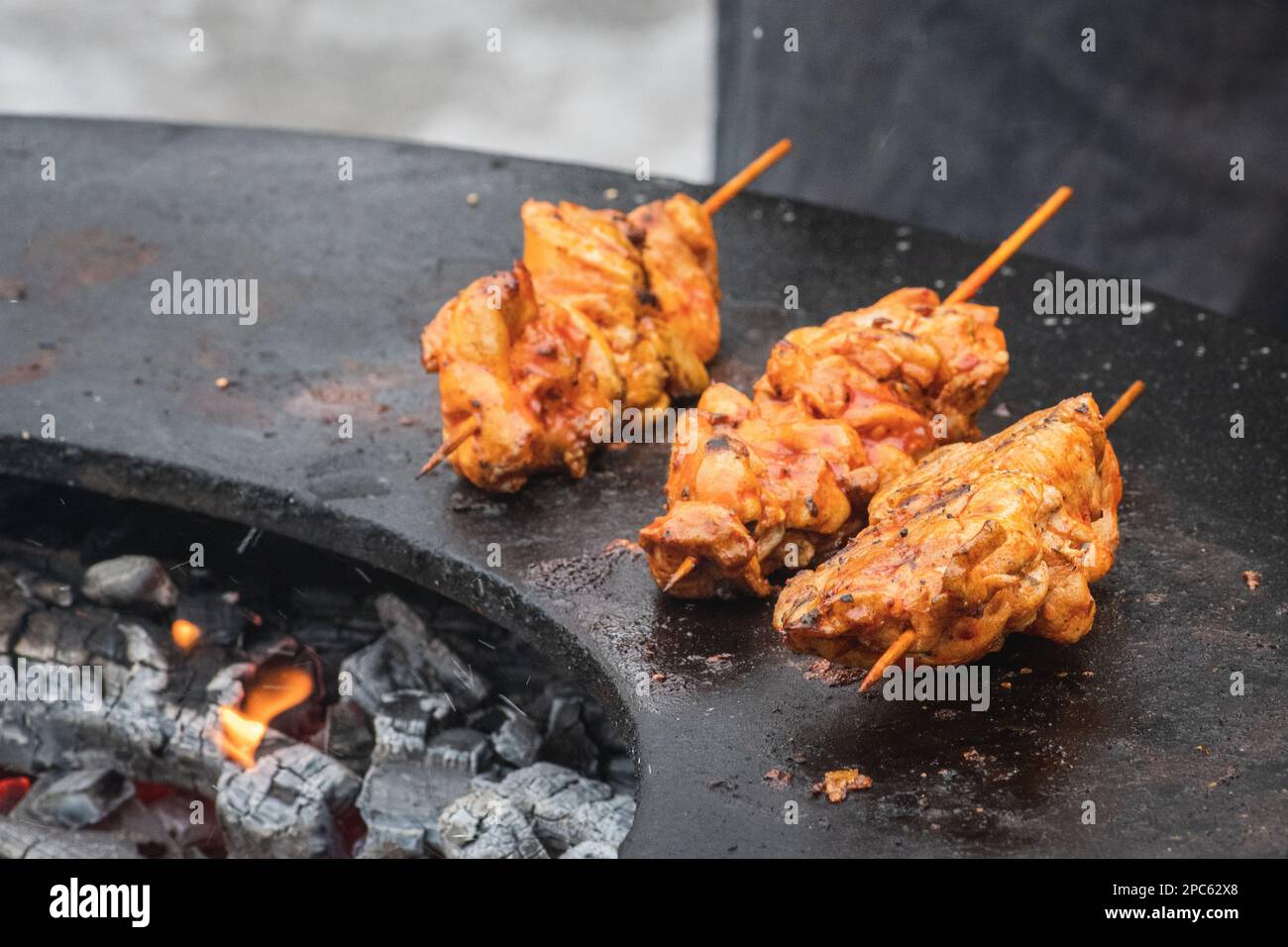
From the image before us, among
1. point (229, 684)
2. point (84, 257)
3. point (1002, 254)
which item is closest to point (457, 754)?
point (229, 684)

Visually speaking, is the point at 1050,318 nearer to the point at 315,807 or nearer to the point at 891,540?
the point at 891,540

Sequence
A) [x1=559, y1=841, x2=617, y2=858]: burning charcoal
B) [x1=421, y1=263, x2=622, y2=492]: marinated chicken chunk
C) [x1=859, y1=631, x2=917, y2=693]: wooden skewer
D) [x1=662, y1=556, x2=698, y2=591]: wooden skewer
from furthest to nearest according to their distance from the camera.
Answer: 1. [x1=421, y1=263, x2=622, y2=492]: marinated chicken chunk
2. [x1=559, y1=841, x2=617, y2=858]: burning charcoal
3. [x1=662, y1=556, x2=698, y2=591]: wooden skewer
4. [x1=859, y1=631, x2=917, y2=693]: wooden skewer

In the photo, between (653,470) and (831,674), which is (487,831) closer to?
(831,674)

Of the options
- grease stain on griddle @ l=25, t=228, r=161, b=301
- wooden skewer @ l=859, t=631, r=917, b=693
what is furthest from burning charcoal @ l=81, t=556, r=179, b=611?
wooden skewer @ l=859, t=631, r=917, b=693

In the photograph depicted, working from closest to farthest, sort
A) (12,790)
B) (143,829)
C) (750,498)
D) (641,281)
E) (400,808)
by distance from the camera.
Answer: (750,498)
(400,808)
(143,829)
(12,790)
(641,281)

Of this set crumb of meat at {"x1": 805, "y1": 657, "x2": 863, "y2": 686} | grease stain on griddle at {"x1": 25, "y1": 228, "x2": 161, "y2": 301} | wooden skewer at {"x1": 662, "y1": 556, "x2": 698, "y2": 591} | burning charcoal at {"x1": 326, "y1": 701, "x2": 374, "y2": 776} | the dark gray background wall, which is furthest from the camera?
the dark gray background wall

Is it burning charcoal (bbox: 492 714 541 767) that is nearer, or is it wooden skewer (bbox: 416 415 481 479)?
wooden skewer (bbox: 416 415 481 479)

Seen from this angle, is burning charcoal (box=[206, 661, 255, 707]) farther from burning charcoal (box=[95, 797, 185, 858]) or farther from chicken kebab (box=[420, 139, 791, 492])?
chicken kebab (box=[420, 139, 791, 492])
